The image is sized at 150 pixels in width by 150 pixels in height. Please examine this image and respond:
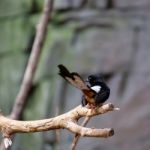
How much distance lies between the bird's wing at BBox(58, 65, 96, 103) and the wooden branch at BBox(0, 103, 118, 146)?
1cm

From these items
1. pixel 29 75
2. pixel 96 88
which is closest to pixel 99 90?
pixel 96 88

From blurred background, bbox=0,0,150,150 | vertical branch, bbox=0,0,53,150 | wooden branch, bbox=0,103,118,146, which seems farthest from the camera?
blurred background, bbox=0,0,150,150

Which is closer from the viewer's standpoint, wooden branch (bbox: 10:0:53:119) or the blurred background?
wooden branch (bbox: 10:0:53:119)

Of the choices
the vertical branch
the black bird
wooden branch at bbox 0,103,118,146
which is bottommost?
the vertical branch

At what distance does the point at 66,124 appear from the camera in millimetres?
526

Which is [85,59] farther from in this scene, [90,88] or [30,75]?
[90,88]

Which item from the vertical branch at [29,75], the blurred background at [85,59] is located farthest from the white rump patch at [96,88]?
the blurred background at [85,59]

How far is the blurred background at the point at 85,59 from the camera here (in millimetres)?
1883

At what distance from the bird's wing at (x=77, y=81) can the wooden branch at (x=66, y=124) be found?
0.04ft

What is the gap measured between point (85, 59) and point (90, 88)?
1.44m

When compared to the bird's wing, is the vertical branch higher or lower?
lower

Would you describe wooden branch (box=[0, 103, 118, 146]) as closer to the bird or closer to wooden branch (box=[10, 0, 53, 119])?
the bird

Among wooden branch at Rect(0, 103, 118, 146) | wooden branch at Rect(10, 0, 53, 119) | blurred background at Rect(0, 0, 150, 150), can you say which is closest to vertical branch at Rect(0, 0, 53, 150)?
wooden branch at Rect(10, 0, 53, 119)

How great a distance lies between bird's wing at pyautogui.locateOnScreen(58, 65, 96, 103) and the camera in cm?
49
